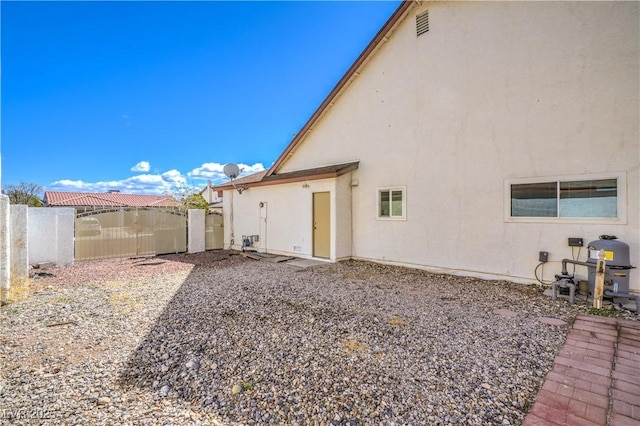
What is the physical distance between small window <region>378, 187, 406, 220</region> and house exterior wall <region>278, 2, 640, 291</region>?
19 cm

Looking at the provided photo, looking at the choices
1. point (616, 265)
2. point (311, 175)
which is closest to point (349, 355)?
point (616, 265)

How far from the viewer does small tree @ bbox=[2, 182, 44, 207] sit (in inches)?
938

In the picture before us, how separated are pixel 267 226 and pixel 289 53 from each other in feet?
25.8

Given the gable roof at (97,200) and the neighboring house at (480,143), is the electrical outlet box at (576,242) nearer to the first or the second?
the neighboring house at (480,143)

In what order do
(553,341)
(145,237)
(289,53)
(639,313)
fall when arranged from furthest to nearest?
(289,53)
(145,237)
(639,313)
(553,341)

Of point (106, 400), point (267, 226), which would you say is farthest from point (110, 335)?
point (267, 226)

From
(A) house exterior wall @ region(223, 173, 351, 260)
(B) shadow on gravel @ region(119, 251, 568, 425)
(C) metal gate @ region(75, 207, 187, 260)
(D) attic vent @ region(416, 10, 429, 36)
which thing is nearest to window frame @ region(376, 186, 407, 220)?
(A) house exterior wall @ region(223, 173, 351, 260)

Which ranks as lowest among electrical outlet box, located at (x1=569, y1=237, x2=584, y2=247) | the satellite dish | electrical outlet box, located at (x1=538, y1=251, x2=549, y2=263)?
electrical outlet box, located at (x1=538, y1=251, x2=549, y2=263)

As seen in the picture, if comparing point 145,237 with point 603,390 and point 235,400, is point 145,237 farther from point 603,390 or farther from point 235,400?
point 603,390

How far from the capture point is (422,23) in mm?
8602

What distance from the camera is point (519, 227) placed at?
6.89 metres

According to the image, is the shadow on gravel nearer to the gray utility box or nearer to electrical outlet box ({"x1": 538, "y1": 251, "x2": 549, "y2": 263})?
electrical outlet box ({"x1": 538, "y1": 251, "x2": 549, "y2": 263})

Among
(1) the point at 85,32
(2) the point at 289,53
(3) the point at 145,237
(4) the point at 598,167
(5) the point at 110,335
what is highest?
(2) the point at 289,53

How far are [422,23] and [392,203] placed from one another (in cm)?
550
